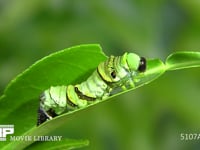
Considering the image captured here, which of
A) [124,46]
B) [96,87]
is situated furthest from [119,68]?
[124,46]

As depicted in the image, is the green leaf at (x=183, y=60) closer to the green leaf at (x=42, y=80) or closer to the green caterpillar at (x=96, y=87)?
the green leaf at (x=42, y=80)

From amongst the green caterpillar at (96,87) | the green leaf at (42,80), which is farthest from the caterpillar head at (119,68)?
the green leaf at (42,80)

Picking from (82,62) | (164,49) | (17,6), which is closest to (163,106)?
(164,49)

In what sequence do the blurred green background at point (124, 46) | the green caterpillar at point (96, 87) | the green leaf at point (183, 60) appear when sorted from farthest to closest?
the blurred green background at point (124, 46)
the green caterpillar at point (96, 87)
the green leaf at point (183, 60)

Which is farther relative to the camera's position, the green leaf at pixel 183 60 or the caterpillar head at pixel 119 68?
the caterpillar head at pixel 119 68
